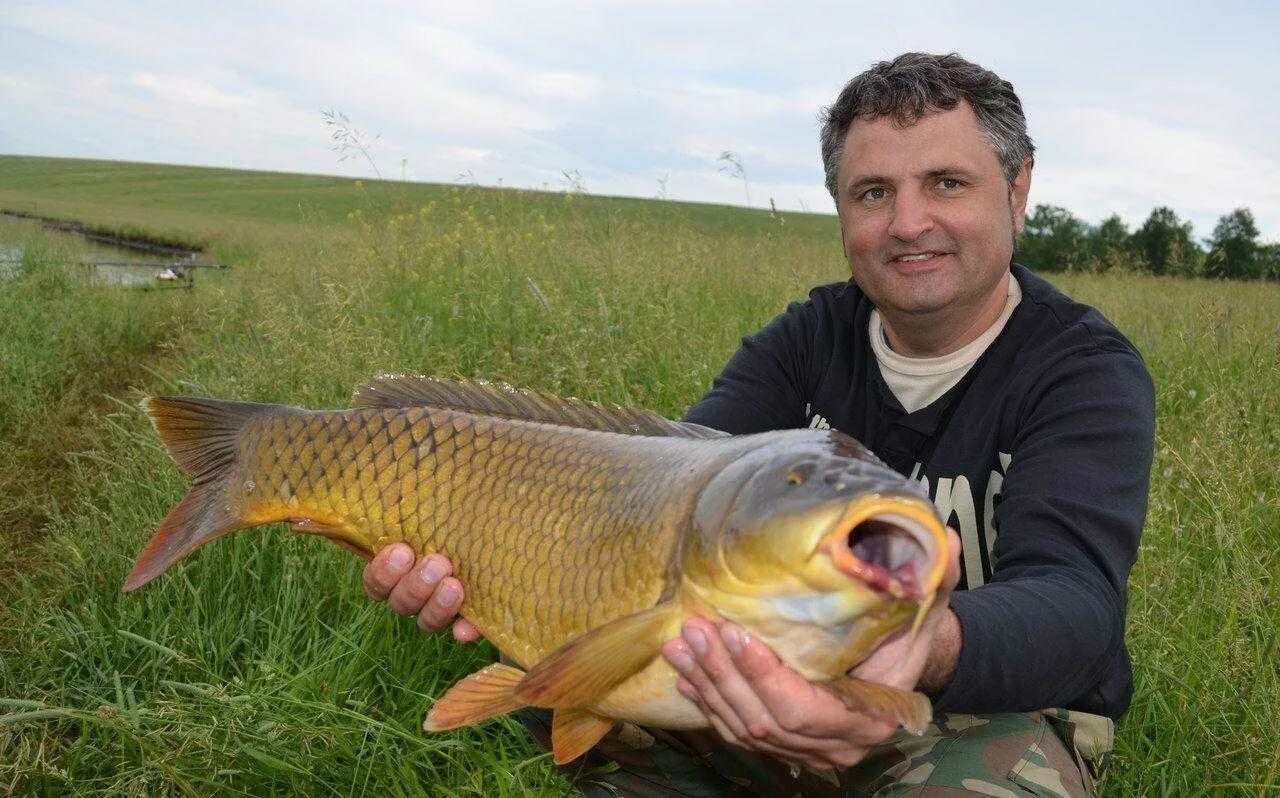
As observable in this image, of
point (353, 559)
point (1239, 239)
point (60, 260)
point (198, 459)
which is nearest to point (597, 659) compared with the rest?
point (198, 459)

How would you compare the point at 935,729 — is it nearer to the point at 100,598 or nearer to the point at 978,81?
the point at 978,81

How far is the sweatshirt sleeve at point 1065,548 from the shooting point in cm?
136

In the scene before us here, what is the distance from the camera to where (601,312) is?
3.80 m

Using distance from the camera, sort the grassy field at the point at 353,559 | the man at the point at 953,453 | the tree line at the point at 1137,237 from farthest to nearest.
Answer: the tree line at the point at 1137,237 < the grassy field at the point at 353,559 < the man at the point at 953,453

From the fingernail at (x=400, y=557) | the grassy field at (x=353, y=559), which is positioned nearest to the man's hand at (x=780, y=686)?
the fingernail at (x=400, y=557)

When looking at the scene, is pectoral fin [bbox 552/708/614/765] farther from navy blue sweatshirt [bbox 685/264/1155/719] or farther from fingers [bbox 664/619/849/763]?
navy blue sweatshirt [bbox 685/264/1155/719]

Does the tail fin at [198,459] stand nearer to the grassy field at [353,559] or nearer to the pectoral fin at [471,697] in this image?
the grassy field at [353,559]

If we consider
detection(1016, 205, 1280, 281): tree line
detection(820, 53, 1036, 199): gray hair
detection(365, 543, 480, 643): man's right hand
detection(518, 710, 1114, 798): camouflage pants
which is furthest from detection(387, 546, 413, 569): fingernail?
detection(1016, 205, 1280, 281): tree line

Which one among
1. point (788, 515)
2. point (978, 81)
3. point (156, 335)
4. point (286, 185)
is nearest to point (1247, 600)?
point (978, 81)

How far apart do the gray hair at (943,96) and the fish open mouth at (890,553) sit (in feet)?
4.17

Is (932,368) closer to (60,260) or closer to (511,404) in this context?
(511,404)

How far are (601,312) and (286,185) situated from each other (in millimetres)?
42070

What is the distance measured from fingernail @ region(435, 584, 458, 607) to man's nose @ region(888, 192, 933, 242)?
3.75ft

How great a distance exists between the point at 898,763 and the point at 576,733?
1.85 feet
